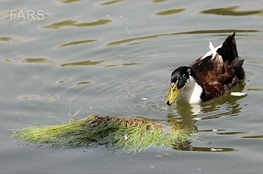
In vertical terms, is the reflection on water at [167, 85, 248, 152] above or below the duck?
below

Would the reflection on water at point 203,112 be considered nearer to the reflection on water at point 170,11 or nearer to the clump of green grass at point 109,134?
the clump of green grass at point 109,134

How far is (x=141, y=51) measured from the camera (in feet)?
38.6

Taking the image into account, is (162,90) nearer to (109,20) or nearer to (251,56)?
(251,56)

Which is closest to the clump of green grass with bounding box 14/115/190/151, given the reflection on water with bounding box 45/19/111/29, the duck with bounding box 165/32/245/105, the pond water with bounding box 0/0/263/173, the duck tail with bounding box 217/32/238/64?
the pond water with bounding box 0/0/263/173

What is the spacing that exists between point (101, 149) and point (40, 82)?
239 cm

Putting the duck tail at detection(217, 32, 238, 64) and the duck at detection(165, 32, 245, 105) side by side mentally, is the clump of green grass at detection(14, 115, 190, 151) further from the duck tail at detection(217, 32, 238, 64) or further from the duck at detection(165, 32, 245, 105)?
the duck tail at detection(217, 32, 238, 64)

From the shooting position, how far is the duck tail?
36.9 feet

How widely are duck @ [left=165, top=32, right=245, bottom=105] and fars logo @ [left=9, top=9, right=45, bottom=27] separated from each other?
3.01m

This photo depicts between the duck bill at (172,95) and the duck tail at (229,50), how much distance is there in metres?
1.25

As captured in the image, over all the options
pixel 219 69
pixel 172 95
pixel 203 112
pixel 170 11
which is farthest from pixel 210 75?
pixel 170 11

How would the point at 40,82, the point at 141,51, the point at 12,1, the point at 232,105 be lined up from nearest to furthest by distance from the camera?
the point at 232,105, the point at 40,82, the point at 141,51, the point at 12,1

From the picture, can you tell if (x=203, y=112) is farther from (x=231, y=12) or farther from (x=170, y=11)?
(x=170, y=11)

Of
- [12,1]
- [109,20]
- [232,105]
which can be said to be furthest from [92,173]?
[12,1]

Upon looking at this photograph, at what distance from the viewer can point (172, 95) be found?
10.2 m
